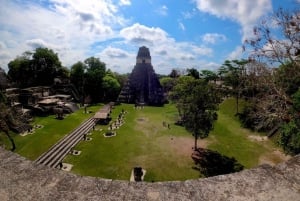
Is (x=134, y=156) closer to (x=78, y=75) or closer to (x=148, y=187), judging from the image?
(x=148, y=187)

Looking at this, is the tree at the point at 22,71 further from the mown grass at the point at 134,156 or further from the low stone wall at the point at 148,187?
the low stone wall at the point at 148,187

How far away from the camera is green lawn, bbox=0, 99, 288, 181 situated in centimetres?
2002

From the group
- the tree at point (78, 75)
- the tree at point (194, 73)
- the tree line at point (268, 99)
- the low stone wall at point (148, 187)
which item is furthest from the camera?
the tree at point (194, 73)

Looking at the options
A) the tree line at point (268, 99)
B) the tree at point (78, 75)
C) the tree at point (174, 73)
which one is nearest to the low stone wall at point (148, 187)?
the tree line at point (268, 99)

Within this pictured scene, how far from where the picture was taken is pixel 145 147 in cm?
2512

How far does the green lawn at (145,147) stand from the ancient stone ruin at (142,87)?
57.3 feet

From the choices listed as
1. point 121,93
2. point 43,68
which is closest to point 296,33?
point 121,93

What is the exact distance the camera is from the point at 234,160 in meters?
22.8

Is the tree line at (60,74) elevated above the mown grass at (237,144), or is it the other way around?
the tree line at (60,74)

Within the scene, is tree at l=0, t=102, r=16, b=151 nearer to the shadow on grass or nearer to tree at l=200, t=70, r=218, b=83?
the shadow on grass

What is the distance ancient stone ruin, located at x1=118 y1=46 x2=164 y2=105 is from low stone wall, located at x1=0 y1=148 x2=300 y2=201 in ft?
164

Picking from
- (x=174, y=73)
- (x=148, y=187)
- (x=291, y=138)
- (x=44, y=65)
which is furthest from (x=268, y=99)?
(x=174, y=73)

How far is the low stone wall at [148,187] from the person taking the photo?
2.82m

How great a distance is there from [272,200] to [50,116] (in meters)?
39.0
